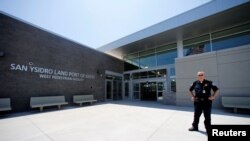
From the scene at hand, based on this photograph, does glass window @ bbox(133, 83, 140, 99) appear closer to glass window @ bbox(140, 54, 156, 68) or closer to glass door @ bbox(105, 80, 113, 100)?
glass window @ bbox(140, 54, 156, 68)

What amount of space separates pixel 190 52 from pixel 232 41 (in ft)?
9.86

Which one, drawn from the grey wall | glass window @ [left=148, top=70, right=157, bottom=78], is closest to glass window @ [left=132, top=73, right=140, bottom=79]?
glass window @ [left=148, top=70, right=157, bottom=78]

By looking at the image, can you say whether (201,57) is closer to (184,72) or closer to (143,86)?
(184,72)

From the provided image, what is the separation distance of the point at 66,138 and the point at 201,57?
9.73 meters

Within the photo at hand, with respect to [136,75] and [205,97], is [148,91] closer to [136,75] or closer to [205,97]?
[136,75]

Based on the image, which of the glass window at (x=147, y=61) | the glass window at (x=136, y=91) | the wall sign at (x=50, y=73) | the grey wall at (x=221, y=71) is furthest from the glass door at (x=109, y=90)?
the grey wall at (x=221, y=71)

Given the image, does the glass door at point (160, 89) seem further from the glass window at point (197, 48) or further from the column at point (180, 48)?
the glass window at point (197, 48)

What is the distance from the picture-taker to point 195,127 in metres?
4.25

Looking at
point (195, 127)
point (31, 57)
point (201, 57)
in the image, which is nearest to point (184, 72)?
point (201, 57)

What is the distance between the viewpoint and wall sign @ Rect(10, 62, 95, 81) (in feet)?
26.8

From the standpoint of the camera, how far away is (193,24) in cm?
1046

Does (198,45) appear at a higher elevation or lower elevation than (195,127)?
higher

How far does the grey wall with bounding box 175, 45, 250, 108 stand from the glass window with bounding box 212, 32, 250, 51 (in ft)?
8.17

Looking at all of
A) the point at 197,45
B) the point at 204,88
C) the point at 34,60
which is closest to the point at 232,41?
the point at 197,45
